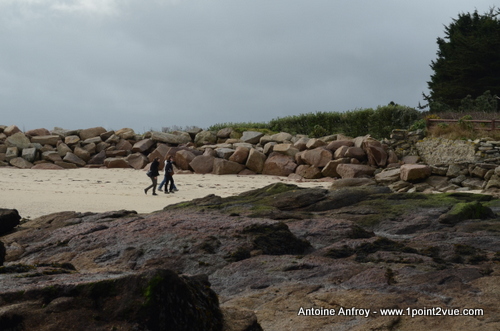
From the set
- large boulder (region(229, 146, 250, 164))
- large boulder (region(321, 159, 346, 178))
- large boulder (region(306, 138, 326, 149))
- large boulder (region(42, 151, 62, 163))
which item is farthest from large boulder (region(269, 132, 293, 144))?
large boulder (region(42, 151, 62, 163))

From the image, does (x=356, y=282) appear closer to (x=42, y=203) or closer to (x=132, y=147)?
(x=42, y=203)

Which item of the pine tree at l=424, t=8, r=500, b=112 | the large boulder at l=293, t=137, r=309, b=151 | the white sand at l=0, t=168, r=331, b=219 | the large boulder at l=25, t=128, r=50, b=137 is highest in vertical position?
the pine tree at l=424, t=8, r=500, b=112

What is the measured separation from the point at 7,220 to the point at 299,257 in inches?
251

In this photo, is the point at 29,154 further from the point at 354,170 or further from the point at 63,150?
the point at 354,170

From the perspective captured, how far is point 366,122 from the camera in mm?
27047

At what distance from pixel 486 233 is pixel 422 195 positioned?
234 centimetres

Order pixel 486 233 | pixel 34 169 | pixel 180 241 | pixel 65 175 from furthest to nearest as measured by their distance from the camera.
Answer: pixel 34 169 → pixel 65 175 → pixel 486 233 → pixel 180 241

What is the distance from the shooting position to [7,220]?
393 inches

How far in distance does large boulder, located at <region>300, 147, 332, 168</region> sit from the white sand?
4.33 feet

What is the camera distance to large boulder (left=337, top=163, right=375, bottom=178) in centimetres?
2073

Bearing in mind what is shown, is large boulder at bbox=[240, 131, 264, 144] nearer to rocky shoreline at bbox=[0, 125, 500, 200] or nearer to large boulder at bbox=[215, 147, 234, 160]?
rocky shoreline at bbox=[0, 125, 500, 200]

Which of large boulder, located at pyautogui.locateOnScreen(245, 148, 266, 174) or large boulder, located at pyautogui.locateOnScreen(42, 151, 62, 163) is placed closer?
large boulder, located at pyautogui.locateOnScreen(245, 148, 266, 174)

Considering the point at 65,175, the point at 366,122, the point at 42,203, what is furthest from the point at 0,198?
the point at 366,122

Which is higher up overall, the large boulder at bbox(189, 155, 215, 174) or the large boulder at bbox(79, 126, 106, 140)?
the large boulder at bbox(79, 126, 106, 140)
